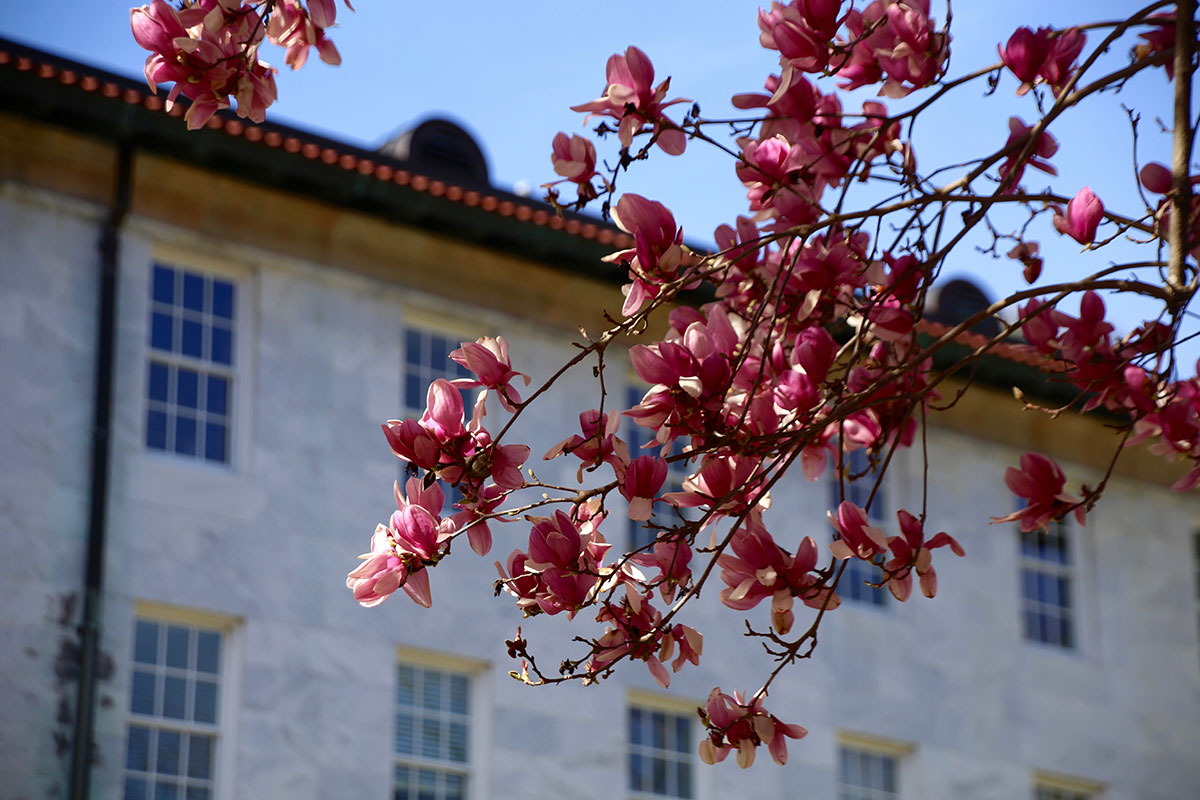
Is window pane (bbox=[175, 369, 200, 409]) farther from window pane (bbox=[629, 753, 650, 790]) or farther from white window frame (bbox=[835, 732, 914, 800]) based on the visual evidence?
white window frame (bbox=[835, 732, 914, 800])

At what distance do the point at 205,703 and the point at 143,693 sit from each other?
41 centimetres

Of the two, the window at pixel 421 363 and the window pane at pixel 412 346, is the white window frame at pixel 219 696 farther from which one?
the window pane at pixel 412 346

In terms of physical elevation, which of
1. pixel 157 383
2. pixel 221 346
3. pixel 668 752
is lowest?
pixel 668 752

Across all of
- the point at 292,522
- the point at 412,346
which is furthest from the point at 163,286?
the point at 412,346

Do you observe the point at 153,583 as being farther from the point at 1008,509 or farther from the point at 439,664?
the point at 1008,509

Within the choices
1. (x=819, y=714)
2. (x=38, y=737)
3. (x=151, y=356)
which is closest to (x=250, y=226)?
(x=151, y=356)

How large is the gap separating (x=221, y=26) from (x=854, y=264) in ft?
4.76

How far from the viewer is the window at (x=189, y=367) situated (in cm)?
1259

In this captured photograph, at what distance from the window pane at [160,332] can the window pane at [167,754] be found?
2.55 m

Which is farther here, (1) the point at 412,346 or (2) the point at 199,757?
(1) the point at 412,346

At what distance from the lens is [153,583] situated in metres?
12.0

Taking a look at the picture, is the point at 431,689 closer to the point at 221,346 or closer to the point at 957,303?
the point at 221,346

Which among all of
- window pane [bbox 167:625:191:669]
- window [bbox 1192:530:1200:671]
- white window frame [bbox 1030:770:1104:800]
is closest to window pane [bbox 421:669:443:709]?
window pane [bbox 167:625:191:669]

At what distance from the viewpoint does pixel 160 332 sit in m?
12.7
